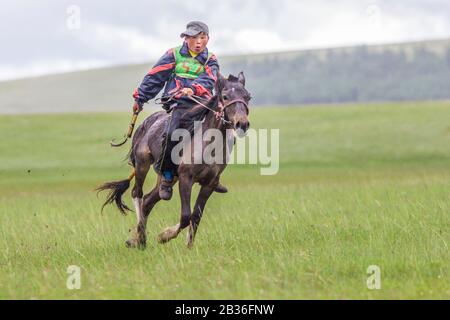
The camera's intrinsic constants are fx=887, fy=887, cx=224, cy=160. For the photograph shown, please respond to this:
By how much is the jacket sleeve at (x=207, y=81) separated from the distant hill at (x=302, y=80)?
212 ft

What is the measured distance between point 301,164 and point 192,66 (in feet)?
95.2

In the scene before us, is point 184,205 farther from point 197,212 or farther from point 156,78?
point 156,78

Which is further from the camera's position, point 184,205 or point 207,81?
point 207,81

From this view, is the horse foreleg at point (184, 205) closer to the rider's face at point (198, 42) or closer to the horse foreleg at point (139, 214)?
the horse foreleg at point (139, 214)

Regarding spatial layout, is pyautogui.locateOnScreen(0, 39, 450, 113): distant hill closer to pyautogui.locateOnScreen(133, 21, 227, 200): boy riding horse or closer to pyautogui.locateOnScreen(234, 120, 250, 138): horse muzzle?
pyautogui.locateOnScreen(133, 21, 227, 200): boy riding horse

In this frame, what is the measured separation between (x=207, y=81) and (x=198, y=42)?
0.54m

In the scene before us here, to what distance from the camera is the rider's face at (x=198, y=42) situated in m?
11.7

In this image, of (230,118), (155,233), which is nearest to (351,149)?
(155,233)

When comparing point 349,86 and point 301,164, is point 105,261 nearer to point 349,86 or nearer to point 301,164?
point 301,164

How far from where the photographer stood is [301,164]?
133 feet

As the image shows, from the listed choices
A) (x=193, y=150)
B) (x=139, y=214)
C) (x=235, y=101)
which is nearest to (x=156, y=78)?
(x=193, y=150)

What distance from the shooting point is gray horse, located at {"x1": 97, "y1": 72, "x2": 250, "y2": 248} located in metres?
10.6

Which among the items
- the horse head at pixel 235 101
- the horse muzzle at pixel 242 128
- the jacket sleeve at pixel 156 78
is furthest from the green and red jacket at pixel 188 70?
the horse muzzle at pixel 242 128

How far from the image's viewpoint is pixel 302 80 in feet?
276
